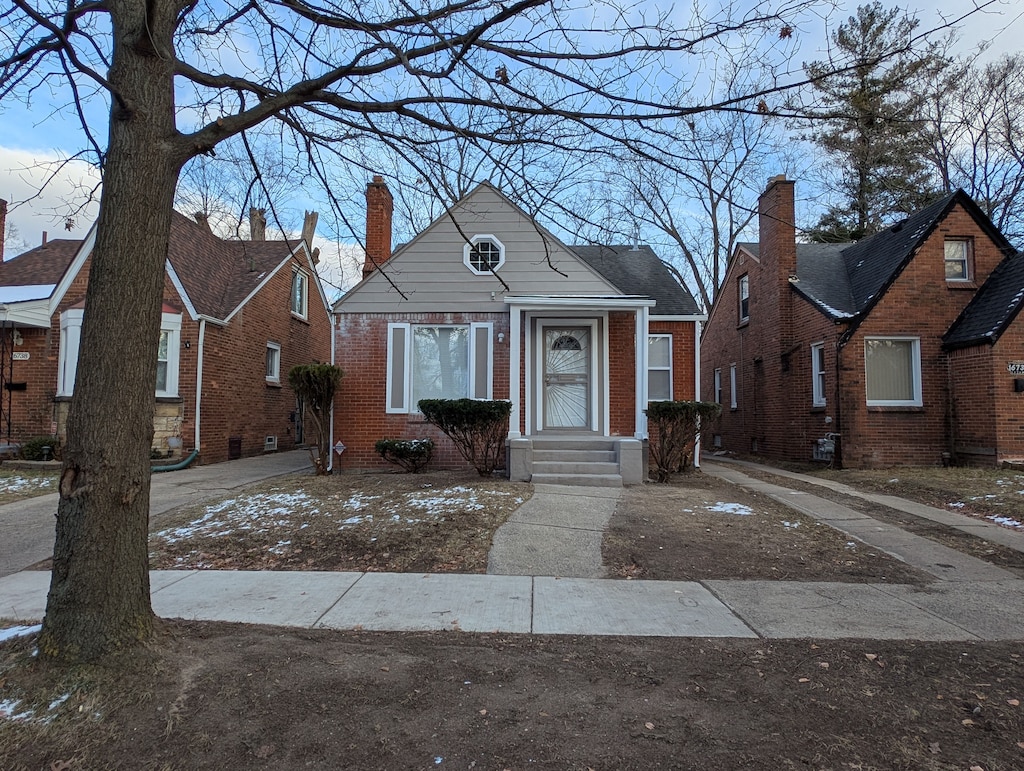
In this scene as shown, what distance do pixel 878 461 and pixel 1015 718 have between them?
11.5 meters

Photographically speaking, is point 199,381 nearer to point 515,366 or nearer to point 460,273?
point 460,273

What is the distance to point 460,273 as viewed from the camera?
38.8 feet

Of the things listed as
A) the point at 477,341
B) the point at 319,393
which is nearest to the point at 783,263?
the point at 477,341

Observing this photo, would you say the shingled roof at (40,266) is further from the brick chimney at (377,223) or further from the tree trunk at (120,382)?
the tree trunk at (120,382)

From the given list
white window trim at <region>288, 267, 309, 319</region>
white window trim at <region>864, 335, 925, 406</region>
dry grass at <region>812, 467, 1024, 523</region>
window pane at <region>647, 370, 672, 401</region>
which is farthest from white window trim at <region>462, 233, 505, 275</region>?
white window trim at <region>864, 335, 925, 406</region>

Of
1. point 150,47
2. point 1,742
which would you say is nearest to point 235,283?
point 150,47

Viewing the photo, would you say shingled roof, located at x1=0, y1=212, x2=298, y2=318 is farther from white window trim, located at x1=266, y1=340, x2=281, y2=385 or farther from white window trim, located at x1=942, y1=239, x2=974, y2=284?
white window trim, located at x1=942, y1=239, x2=974, y2=284

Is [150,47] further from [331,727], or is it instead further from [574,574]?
[574,574]

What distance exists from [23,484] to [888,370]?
16.9 metres

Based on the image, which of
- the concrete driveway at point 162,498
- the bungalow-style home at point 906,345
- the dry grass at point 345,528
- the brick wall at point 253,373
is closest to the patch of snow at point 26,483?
the concrete driveway at point 162,498

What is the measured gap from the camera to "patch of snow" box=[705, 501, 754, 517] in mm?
7898

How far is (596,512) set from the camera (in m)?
7.81

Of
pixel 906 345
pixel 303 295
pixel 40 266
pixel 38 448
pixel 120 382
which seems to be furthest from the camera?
pixel 303 295

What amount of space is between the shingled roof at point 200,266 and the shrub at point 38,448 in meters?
3.85
